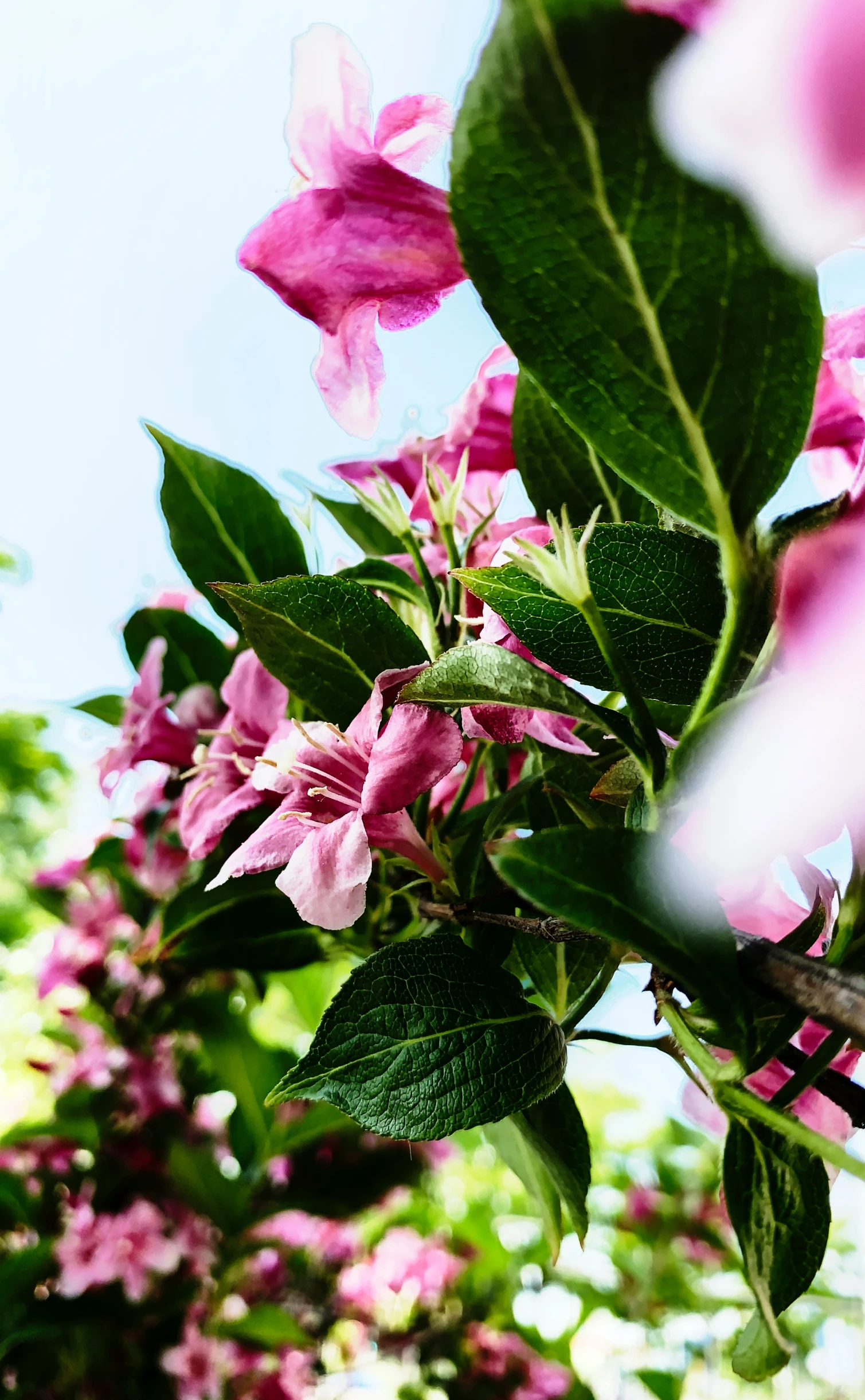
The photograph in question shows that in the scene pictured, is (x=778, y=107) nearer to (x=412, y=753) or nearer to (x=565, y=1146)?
(x=412, y=753)

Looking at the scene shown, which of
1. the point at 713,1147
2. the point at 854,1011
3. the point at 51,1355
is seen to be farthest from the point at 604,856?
the point at 713,1147

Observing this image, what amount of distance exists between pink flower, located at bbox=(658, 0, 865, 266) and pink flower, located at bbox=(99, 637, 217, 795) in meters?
0.40

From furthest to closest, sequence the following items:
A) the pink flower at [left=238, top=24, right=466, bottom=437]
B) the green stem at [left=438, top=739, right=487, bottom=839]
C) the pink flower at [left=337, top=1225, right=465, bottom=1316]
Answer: the pink flower at [left=337, top=1225, right=465, bottom=1316]
the green stem at [left=438, top=739, right=487, bottom=839]
the pink flower at [left=238, top=24, right=466, bottom=437]

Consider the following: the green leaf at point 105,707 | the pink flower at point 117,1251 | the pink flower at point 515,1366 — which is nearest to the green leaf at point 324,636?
the green leaf at point 105,707

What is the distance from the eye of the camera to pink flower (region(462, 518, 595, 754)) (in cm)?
27

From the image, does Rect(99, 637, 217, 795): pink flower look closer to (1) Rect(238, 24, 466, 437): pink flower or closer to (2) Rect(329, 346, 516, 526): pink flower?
(2) Rect(329, 346, 516, 526): pink flower

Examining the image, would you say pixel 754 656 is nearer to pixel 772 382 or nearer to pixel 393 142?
pixel 772 382

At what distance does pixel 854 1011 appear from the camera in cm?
17

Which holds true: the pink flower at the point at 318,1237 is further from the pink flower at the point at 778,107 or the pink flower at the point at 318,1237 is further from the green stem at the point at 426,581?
the pink flower at the point at 778,107

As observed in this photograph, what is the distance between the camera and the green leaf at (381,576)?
0.41 metres

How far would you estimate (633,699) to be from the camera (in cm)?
22

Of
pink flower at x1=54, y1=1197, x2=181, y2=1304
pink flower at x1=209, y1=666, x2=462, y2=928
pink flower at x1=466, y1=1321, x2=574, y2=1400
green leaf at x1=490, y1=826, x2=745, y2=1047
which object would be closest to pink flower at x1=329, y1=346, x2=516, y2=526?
pink flower at x1=209, y1=666, x2=462, y2=928

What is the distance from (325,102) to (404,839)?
0.76 ft

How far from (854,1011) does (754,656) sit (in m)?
0.10
